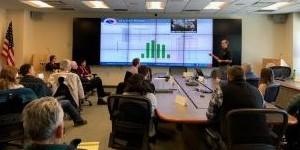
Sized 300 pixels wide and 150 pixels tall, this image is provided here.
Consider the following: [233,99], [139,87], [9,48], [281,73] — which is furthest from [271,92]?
[9,48]

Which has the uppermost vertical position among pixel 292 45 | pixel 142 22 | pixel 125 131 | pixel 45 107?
pixel 142 22

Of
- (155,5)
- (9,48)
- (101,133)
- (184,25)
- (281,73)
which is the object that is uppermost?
(155,5)

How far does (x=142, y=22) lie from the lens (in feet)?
35.7

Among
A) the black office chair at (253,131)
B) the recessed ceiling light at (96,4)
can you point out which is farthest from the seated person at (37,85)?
the recessed ceiling light at (96,4)

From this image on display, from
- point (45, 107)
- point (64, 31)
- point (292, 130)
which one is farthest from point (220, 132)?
point (64, 31)

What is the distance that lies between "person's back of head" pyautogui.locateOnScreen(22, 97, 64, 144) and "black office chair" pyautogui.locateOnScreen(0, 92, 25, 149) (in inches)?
76.5

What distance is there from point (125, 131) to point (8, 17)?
854 cm

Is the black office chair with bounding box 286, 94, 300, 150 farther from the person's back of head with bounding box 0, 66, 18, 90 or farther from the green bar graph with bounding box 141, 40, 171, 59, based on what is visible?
the green bar graph with bounding box 141, 40, 171, 59

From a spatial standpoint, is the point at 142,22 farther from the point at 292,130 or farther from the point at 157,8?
the point at 292,130

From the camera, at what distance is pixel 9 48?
394 inches

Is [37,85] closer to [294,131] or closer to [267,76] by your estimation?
[267,76]

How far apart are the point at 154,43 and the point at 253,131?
8.40 meters

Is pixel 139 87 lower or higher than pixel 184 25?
lower

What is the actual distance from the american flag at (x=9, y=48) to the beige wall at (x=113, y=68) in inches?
23.0
